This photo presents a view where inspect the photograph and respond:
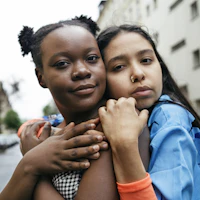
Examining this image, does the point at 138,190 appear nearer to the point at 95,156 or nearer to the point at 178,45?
the point at 95,156

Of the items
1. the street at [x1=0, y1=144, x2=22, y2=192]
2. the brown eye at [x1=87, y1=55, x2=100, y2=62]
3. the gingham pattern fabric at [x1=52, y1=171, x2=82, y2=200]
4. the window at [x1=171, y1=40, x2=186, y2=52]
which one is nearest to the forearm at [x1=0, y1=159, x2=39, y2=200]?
the gingham pattern fabric at [x1=52, y1=171, x2=82, y2=200]

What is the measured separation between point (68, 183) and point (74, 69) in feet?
1.82

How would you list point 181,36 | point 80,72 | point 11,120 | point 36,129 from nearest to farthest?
point 80,72
point 36,129
point 181,36
point 11,120

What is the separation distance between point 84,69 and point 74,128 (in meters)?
0.30

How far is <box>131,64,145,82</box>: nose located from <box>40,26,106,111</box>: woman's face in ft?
0.59

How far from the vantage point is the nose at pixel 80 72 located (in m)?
1.36

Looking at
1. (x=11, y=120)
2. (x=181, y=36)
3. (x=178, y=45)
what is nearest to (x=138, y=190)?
(x=181, y=36)

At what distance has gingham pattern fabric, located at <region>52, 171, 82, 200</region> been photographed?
121cm

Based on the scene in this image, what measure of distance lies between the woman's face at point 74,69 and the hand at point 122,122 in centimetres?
14

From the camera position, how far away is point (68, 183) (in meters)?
1.22

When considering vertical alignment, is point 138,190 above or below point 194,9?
below

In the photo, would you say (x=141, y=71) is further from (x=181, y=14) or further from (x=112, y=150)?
(x=181, y=14)

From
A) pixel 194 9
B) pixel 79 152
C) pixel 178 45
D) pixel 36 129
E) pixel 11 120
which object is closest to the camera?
pixel 79 152

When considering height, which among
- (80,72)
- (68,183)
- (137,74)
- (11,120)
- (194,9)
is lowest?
(11,120)
